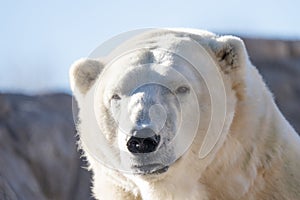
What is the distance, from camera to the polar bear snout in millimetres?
3715

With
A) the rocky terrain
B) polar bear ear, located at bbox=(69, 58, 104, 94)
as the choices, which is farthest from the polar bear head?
the rocky terrain

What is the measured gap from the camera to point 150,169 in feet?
12.9

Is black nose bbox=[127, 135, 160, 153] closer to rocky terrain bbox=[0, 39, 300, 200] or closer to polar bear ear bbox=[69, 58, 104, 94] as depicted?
polar bear ear bbox=[69, 58, 104, 94]

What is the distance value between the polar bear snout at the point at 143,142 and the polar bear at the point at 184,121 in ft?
0.14

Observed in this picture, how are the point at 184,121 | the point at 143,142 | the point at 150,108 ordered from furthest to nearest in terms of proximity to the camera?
the point at 184,121 < the point at 150,108 < the point at 143,142

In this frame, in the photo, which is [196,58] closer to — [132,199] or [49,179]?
[132,199]

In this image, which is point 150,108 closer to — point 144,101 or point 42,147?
point 144,101

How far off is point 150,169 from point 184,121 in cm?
26

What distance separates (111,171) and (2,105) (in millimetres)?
5795

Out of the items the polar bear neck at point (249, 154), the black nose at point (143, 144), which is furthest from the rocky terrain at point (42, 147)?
the black nose at point (143, 144)

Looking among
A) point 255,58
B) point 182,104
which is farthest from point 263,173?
point 255,58

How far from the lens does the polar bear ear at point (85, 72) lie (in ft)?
14.0

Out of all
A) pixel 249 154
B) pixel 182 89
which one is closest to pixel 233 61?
pixel 182 89

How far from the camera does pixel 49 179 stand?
9.75 meters
